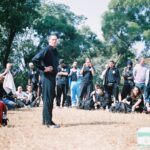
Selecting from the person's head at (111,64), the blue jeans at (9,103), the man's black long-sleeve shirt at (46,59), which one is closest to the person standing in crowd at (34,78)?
the blue jeans at (9,103)

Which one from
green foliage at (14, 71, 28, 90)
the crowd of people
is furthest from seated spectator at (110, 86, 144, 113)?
green foliage at (14, 71, 28, 90)

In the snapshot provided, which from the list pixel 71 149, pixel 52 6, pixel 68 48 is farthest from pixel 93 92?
pixel 52 6

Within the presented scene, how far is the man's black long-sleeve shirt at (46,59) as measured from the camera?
1102cm

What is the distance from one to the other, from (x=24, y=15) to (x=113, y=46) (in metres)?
27.1

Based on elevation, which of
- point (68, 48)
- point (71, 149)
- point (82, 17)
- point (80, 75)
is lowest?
point (71, 149)

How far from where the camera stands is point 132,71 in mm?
18219

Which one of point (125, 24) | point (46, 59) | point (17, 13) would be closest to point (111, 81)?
point (46, 59)

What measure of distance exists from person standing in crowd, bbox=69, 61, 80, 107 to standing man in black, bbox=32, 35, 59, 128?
28.8ft

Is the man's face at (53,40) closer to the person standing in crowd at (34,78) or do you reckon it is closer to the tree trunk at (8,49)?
the person standing in crowd at (34,78)

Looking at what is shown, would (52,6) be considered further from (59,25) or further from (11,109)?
(11,109)

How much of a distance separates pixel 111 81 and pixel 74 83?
96.8 inches

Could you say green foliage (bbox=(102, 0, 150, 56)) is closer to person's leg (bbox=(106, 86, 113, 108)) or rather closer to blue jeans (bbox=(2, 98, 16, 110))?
person's leg (bbox=(106, 86, 113, 108))

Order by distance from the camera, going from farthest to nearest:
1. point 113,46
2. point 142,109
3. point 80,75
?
point 113,46 → point 80,75 → point 142,109

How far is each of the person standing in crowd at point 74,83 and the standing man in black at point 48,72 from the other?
346 inches
